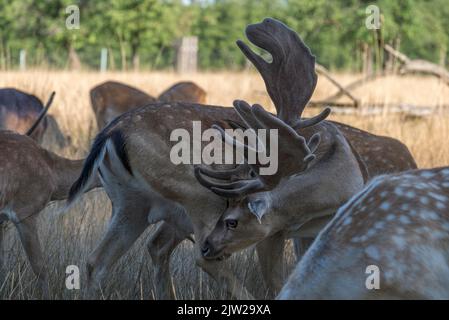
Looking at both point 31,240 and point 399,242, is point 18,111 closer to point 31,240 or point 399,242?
point 31,240

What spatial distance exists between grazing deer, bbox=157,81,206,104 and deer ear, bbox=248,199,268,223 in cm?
775

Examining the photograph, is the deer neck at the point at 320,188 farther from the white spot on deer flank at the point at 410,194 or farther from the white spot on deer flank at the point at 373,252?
the white spot on deer flank at the point at 373,252

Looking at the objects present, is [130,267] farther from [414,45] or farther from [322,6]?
[414,45]

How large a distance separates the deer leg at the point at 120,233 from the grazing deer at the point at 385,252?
2029 mm

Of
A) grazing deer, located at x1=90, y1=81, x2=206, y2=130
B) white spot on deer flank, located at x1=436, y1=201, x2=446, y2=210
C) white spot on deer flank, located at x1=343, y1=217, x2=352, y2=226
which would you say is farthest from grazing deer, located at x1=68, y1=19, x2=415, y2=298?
grazing deer, located at x1=90, y1=81, x2=206, y2=130

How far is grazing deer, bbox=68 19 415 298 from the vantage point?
501 cm

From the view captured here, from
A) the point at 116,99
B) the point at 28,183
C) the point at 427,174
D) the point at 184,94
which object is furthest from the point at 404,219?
the point at 184,94

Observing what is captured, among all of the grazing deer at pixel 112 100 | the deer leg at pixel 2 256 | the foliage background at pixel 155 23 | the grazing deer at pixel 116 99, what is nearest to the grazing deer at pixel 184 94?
the grazing deer at pixel 116 99

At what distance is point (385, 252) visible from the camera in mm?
3436

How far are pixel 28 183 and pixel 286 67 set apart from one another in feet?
6.22

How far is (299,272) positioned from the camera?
3.59 m

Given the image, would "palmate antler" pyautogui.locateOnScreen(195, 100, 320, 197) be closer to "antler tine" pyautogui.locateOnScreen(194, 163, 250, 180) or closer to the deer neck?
"antler tine" pyautogui.locateOnScreen(194, 163, 250, 180)

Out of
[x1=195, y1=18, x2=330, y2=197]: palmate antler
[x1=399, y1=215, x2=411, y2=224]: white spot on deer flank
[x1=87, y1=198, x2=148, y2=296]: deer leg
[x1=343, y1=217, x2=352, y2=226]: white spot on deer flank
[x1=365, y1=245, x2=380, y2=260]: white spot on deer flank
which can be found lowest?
[x1=87, y1=198, x2=148, y2=296]: deer leg
